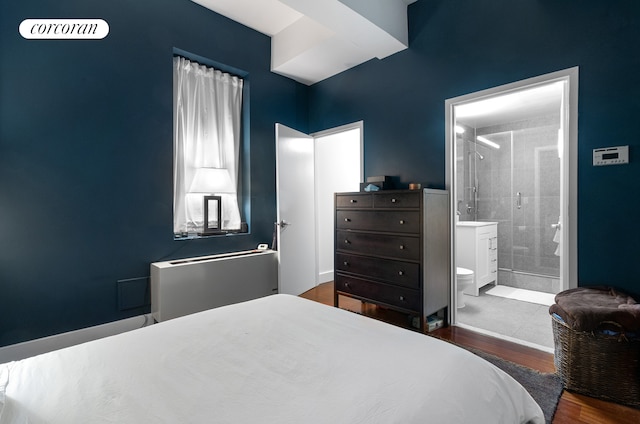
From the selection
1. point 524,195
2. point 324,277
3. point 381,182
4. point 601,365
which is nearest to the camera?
point 601,365

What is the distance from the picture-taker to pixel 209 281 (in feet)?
10.0

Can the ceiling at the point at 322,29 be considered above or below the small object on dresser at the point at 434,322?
above

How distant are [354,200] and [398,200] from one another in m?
0.52

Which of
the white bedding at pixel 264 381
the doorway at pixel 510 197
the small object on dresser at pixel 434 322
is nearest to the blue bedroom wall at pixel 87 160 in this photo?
the white bedding at pixel 264 381

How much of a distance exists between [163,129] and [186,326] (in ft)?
7.42

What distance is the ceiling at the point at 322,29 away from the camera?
267 cm

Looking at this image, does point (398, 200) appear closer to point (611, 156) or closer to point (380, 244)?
point (380, 244)

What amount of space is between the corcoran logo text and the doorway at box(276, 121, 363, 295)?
2.49 meters

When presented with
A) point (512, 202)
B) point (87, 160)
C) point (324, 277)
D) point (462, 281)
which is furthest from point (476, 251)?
point (87, 160)

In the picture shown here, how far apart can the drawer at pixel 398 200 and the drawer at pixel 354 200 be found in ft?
0.24

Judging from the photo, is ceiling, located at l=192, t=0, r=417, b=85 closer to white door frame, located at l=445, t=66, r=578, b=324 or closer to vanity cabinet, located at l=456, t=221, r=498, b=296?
white door frame, located at l=445, t=66, r=578, b=324

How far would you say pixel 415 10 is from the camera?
3146 millimetres

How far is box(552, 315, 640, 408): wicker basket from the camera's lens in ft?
5.74

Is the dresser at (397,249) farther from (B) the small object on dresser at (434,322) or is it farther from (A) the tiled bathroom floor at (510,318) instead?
(A) the tiled bathroom floor at (510,318)
